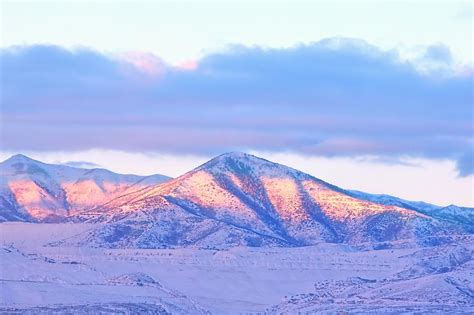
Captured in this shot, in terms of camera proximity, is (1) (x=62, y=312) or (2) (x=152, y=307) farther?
(2) (x=152, y=307)

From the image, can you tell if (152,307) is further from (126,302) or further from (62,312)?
(62,312)

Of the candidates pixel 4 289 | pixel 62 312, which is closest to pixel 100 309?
pixel 62 312

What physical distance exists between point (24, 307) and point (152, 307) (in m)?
17.2

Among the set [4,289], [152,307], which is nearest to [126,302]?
[152,307]

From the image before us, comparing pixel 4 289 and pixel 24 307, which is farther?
pixel 4 289

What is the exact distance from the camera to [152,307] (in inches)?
7751

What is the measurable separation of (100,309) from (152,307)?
435 inches

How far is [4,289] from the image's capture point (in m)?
200

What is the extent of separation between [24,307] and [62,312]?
17.9 ft

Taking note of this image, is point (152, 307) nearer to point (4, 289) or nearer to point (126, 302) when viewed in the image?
point (126, 302)

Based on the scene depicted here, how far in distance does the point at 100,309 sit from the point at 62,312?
5063mm

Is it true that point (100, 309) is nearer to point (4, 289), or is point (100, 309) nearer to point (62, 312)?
point (62, 312)

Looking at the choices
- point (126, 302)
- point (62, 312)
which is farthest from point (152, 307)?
point (62, 312)

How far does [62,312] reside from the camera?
604 ft
